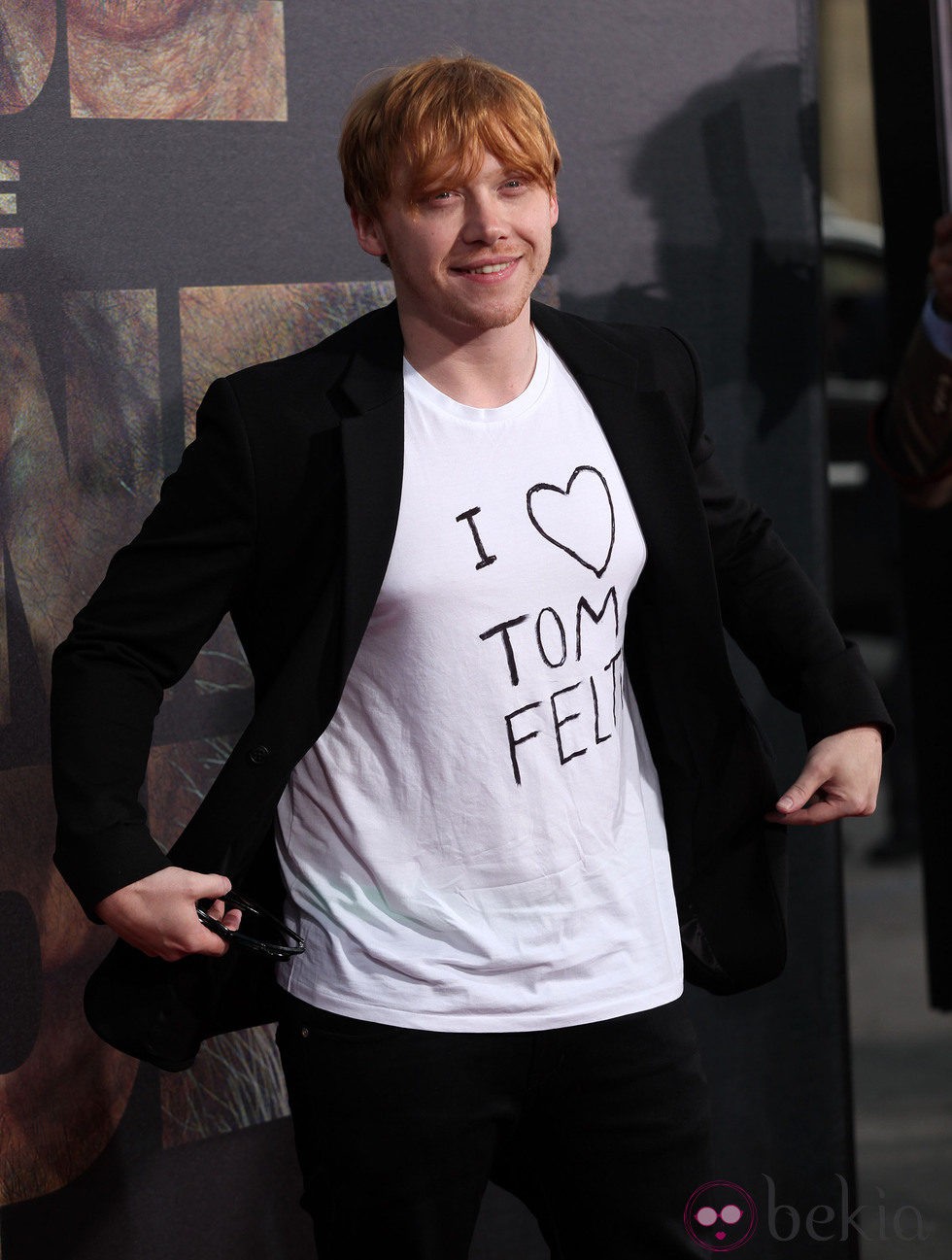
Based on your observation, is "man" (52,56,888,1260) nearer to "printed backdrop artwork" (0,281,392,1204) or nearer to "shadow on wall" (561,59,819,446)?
"printed backdrop artwork" (0,281,392,1204)

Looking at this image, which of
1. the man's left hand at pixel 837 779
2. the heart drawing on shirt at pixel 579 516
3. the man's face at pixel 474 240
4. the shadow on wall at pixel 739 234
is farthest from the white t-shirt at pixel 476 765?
the shadow on wall at pixel 739 234

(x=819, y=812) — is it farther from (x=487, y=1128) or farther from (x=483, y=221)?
(x=483, y=221)

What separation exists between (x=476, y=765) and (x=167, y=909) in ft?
1.10

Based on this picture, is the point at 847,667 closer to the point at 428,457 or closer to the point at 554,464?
the point at 554,464

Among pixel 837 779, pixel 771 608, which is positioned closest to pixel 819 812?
pixel 837 779

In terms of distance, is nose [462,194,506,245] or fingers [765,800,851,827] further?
fingers [765,800,851,827]

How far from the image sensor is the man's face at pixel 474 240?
1494mm

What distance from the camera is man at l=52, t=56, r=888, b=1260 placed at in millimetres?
1496

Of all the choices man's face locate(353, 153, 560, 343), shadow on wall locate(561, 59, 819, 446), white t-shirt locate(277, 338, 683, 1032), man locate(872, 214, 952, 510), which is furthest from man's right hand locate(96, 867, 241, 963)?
man locate(872, 214, 952, 510)

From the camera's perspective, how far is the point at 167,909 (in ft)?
4.69

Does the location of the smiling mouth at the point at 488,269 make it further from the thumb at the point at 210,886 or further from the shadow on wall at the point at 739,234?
the shadow on wall at the point at 739,234

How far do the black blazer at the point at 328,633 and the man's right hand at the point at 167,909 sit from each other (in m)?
0.02

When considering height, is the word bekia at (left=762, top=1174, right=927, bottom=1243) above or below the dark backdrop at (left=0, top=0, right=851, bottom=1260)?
below

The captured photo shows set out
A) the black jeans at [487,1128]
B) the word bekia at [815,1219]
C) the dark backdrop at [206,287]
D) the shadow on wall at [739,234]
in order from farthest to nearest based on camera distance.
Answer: the word bekia at [815,1219] < the shadow on wall at [739,234] < the dark backdrop at [206,287] < the black jeans at [487,1128]
